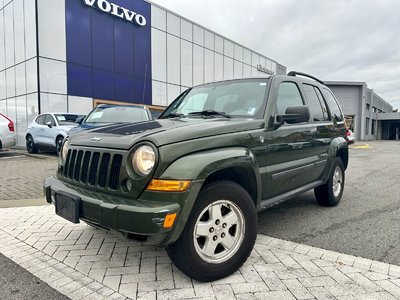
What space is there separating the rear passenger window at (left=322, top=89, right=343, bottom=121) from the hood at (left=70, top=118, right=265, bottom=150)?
7.23ft

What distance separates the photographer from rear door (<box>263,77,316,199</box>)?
3.35m

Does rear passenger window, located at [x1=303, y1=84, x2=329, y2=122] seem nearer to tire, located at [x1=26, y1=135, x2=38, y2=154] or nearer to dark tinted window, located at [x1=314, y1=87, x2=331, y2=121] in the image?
dark tinted window, located at [x1=314, y1=87, x2=331, y2=121]

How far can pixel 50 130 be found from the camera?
11.1 m

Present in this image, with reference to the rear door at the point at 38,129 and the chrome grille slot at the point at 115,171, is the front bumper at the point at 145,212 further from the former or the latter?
the rear door at the point at 38,129

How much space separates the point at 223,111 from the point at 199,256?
1.61 meters

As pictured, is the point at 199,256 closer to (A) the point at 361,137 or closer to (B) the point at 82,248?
(B) the point at 82,248

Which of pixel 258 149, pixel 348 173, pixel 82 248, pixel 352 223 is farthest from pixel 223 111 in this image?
pixel 348 173

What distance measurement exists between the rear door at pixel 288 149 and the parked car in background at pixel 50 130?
8.44m

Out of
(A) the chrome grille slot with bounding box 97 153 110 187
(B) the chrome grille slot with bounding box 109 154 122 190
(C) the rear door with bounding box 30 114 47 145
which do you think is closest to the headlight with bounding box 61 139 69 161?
(A) the chrome grille slot with bounding box 97 153 110 187

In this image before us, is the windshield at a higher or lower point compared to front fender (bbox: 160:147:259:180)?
higher

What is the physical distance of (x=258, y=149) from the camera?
10.3 ft

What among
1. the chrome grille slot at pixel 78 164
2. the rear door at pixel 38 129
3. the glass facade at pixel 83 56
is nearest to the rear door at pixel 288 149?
the chrome grille slot at pixel 78 164

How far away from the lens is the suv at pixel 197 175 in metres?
2.38

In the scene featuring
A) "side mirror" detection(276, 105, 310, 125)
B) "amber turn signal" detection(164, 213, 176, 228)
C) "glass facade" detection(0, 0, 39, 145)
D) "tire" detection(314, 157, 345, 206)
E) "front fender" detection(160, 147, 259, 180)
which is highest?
"glass facade" detection(0, 0, 39, 145)
